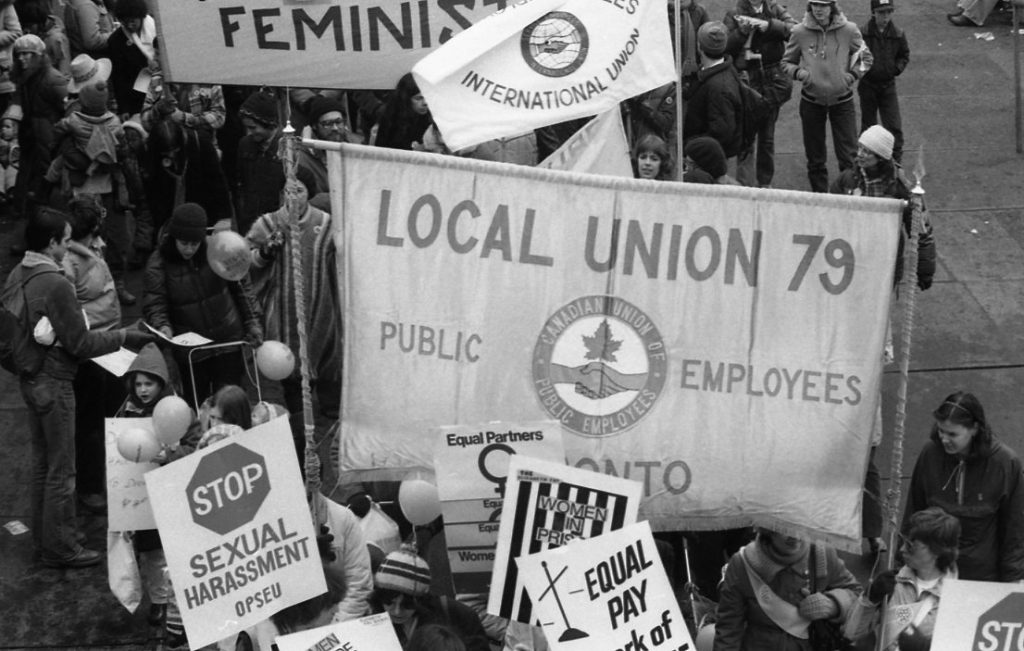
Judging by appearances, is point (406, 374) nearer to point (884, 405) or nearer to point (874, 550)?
point (874, 550)

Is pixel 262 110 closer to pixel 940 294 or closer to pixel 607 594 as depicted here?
pixel 940 294

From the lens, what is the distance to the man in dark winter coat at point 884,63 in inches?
469

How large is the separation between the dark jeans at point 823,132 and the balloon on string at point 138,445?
21.0 feet

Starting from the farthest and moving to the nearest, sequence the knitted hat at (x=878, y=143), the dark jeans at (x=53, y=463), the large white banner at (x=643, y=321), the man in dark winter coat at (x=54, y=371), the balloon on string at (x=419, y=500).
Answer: the knitted hat at (x=878, y=143), the dark jeans at (x=53, y=463), the man in dark winter coat at (x=54, y=371), the balloon on string at (x=419, y=500), the large white banner at (x=643, y=321)

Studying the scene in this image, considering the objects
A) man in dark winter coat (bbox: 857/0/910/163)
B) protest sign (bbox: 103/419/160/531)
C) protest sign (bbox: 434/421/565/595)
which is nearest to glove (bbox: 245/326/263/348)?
protest sign (bbox: 103/419/160/531)

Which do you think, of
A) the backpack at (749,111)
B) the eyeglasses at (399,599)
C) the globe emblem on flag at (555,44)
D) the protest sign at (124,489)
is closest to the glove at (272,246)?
the protest sign at (124,489)

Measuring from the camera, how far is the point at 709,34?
10.4m

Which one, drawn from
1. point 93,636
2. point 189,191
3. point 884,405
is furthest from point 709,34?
point 93,636

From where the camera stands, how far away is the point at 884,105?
12.2 metres

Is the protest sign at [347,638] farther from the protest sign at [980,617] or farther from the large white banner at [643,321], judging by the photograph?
the protest sign at [980,617]

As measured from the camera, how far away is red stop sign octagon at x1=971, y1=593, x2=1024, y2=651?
557cm

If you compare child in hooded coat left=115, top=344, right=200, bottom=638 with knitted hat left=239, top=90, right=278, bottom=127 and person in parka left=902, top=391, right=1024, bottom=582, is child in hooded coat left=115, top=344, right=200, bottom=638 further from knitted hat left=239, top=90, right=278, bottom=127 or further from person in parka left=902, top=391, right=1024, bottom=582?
person in parka left=902, top=391, right=1024, bottom=582

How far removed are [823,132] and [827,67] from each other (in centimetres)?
55

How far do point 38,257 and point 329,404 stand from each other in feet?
6.17
